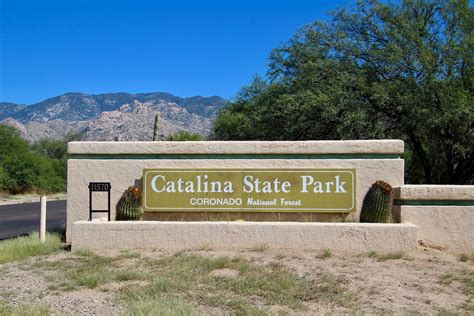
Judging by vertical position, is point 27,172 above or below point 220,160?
below

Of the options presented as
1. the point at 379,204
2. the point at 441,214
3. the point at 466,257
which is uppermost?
the point at 379,204

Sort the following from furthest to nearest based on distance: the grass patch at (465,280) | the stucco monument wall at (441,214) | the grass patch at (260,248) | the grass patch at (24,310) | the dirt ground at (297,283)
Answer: the stucco monument wall at (441,214) → the grass patch at (260,248) → the grass patch at (465,280) → the dirt ground at (297,283) → the grass patch at (24,310)

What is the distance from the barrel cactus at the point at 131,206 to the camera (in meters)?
11.6

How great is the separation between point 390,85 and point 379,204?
7814 millimetres

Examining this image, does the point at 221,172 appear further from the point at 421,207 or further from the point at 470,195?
the point at 470,195

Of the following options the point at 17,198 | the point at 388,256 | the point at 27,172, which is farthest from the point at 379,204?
the point at 27,172

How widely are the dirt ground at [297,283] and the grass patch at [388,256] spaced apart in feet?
0.06

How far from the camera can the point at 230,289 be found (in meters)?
7.71

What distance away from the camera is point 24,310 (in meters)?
6.65

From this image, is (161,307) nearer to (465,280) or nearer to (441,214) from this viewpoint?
(465,280)

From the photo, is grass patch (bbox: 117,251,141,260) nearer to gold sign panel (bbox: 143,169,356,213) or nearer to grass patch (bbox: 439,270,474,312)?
gold sign panel (bbox: 143,169,356,213)

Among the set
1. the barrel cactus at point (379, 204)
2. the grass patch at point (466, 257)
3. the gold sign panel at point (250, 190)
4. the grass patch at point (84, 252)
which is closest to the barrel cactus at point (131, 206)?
the gold sign panel at point (250, 190)

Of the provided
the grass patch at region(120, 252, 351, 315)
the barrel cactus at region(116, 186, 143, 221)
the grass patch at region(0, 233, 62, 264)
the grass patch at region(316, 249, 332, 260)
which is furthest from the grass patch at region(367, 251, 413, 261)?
the grass patch at region(0, 233, 62, 264)

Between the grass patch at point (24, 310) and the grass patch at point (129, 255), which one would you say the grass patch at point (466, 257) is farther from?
the grass patch at point (24, 310)
